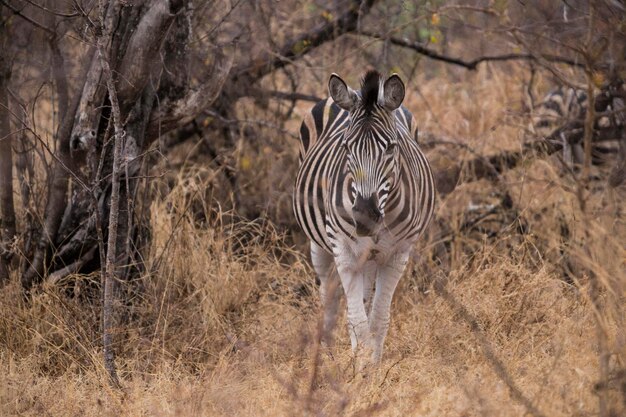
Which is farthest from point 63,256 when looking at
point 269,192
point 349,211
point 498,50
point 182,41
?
point 498,50

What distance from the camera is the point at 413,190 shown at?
5.28 meters

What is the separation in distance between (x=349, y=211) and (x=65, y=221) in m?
1.82

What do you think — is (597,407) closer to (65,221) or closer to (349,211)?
(349,211)

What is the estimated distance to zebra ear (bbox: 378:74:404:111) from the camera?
4.98 m

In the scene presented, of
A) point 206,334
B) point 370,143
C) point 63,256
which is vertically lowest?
point 206,334

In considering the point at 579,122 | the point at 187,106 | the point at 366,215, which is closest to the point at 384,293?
the point at 366,215

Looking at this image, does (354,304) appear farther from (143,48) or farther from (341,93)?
(143,48)

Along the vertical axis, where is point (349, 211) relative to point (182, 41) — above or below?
below

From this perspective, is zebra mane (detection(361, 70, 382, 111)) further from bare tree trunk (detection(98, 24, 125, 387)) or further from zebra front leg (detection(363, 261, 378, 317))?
bare tree trunk (detection(98, 24, 125, 387))

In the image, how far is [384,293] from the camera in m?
5.21

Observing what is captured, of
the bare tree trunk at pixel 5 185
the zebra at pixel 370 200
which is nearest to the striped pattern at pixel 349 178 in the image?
the zebra at pixel 370 200

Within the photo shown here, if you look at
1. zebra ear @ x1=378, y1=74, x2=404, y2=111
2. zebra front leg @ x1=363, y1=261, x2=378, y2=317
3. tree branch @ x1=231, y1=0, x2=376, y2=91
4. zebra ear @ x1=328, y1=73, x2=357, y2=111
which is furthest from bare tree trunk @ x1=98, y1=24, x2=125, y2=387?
tree branch @ x1=231, y1=0, x2=376, y2=91

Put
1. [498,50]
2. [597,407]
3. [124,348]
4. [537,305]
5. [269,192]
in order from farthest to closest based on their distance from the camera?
[498,50] < [269,192] < [537,305] < [124,348] < [597,407]

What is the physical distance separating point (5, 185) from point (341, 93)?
2.18 metres
